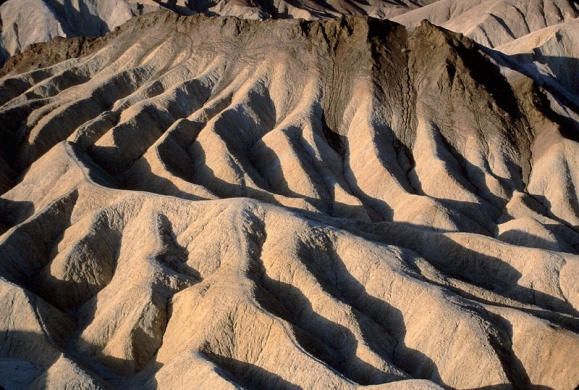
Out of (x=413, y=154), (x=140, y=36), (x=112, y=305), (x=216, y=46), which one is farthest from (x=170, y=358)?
(x=140, y=36)

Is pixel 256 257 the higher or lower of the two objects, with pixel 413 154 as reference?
lower

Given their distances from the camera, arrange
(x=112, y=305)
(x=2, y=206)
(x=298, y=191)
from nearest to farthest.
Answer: (x=112, y=305), (x=2, y=206), (x=298, y=191)

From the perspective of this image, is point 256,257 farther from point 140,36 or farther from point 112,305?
point 140,36

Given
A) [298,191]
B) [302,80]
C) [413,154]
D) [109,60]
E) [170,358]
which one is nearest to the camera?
[170,358]

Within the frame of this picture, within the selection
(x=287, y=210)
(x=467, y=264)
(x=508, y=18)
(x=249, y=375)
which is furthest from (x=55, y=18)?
(x=249, y=375)

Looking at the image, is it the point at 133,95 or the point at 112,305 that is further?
the point at 133,95

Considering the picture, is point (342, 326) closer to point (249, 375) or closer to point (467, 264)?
point (249, 375)
